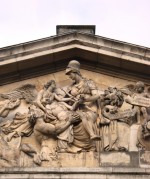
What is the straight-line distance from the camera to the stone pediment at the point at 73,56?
15.9m

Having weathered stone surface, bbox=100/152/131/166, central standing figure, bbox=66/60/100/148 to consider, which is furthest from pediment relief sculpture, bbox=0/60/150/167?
weathered stone surface, bbox=100/152/131/166

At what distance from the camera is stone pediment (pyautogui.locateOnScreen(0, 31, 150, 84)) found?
1586cm

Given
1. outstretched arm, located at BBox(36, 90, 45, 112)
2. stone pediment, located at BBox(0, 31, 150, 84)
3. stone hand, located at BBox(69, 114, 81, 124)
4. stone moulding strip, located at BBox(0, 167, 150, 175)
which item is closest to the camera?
stone moulding strip, located at BBox(0, 167, 150, 175)

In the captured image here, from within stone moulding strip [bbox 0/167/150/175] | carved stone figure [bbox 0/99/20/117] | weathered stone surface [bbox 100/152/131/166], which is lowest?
stone moulding strip [bbox 0/167/150/175]

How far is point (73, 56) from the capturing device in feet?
53.3

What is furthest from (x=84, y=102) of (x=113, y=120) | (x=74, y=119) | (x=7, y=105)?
(x=7, y=105)

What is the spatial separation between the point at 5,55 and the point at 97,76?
6.83 feet

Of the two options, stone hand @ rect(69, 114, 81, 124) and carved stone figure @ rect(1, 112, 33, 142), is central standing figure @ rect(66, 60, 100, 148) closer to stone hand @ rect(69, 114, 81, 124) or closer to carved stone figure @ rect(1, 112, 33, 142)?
stone hand @ rect(69, 114, 81, 124)

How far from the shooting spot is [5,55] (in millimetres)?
15859

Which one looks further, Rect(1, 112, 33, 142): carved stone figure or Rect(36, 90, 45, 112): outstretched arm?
Rect(36, 90, 45, 112): outstretched arm

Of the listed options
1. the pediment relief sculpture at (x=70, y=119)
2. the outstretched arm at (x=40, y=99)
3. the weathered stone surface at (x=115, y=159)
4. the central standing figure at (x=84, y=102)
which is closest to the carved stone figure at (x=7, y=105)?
the pediment relief sculpture at (x=70, y=119)

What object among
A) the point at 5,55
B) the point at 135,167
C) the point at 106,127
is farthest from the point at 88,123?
the point at 5,55

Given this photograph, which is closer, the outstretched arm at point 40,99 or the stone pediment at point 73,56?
the outstretched arm at point 40,99

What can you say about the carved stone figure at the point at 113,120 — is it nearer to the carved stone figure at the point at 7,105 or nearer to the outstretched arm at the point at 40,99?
the outstretched arm at the point at 40,99
